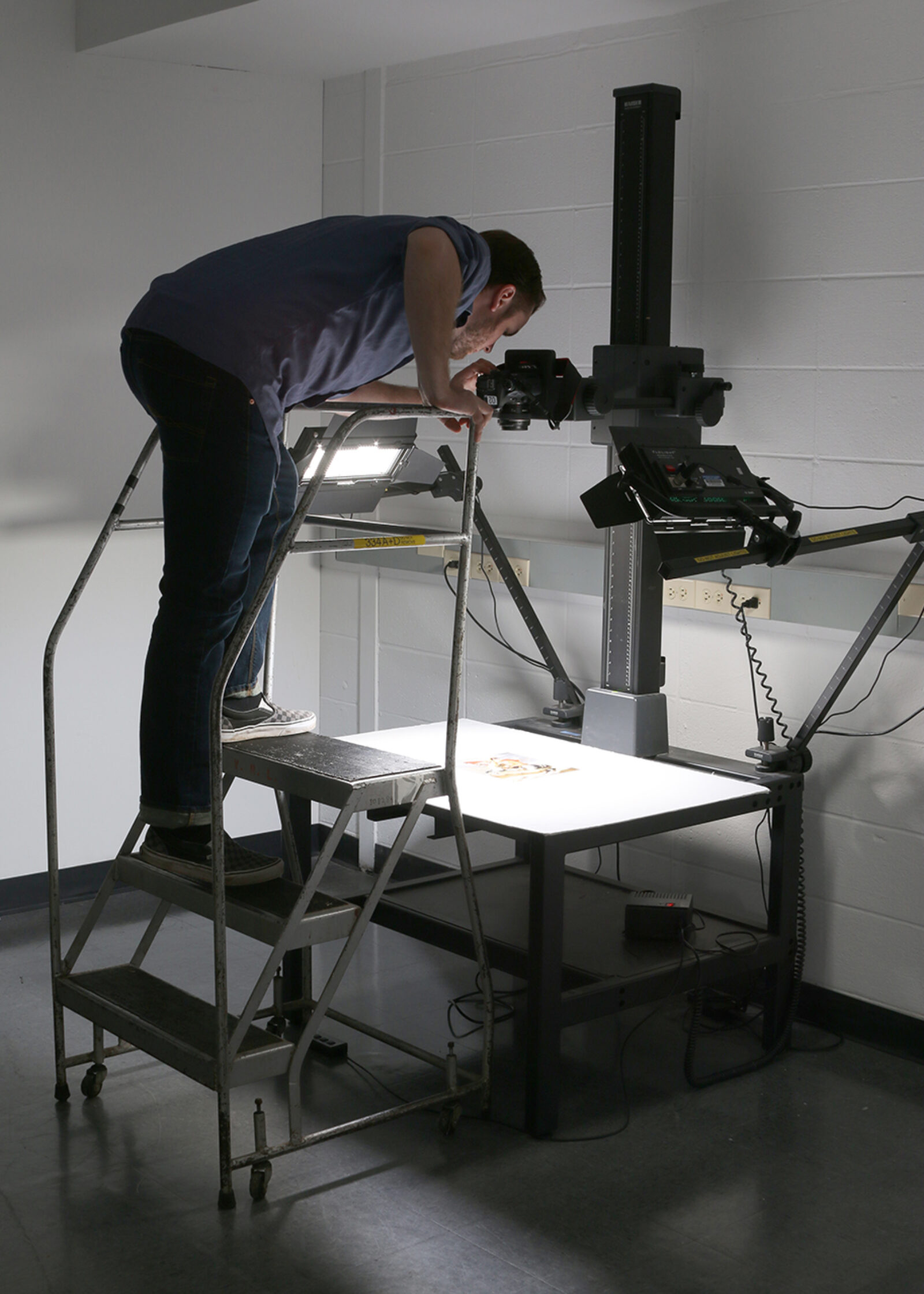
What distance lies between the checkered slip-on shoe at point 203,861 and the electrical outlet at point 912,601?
1.47 metres

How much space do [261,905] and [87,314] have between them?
87.6 inches

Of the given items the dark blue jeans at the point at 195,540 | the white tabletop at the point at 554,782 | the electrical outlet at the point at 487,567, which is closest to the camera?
the dark blue jeans at the point at 195,540

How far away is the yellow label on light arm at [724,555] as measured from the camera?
8.66 feet

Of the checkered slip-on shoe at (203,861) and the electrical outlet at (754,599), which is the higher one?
the electrical outlet at (754,599)

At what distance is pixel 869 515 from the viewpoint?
10.8 ft

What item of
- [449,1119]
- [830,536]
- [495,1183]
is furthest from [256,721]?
[830,536]

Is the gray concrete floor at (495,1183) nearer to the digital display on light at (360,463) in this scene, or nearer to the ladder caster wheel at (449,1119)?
the ladder caster wheel at (449,1119)

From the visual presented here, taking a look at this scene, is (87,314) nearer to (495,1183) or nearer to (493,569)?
(493,569)

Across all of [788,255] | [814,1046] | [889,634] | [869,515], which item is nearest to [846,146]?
[788,255]

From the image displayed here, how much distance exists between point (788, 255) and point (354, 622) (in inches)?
75.6

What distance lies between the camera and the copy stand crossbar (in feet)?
8.33

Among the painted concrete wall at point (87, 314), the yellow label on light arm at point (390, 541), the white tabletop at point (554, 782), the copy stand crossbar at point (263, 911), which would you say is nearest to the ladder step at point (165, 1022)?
the copy stand crossbar at point (263, 911)

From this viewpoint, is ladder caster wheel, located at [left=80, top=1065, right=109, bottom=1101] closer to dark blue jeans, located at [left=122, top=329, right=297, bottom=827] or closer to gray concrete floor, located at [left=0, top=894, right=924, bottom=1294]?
gray concrete floor, located at [left=0, top=894, right=924, bottom=1294]

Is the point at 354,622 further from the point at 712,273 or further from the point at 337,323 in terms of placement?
the point at 337,323
